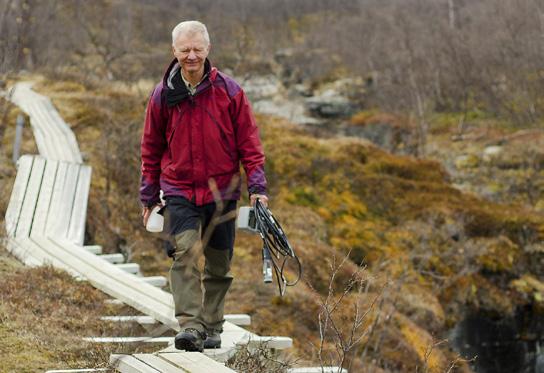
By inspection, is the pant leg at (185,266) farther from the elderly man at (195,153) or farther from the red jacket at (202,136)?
the red jacket at (202,136)

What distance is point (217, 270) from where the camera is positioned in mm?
4391

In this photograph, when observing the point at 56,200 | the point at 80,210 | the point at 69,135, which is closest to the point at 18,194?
the point at 56,200

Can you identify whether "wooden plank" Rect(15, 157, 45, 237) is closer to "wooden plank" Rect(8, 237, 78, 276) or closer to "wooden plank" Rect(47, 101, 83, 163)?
"wooden plank" Rect(8, 237, 78, 276)

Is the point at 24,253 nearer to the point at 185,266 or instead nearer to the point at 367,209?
the point at 185,266

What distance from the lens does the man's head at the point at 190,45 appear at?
4023 millimetres

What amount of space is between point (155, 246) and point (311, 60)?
142 ft

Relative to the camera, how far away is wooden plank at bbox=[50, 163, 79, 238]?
8123 mm

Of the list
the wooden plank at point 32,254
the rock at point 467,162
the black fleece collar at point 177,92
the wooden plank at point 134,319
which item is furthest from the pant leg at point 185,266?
the rock at point 467,162

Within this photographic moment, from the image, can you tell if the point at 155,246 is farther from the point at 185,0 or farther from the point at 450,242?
the point at 185,0

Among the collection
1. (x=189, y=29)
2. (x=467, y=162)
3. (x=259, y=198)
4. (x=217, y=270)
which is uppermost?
(x=189, y=29)

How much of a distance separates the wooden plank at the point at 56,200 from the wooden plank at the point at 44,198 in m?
0.04

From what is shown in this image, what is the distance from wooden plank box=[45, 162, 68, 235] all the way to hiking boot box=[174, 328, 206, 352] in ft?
14.7

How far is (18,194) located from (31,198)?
0.18m

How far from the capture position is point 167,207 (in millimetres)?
4227
